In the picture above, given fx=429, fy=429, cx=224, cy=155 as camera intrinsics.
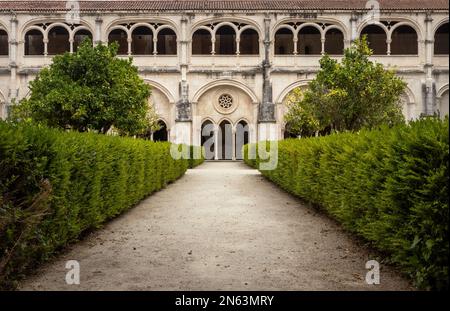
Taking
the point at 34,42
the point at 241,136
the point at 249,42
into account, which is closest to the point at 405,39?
the point at 249,42

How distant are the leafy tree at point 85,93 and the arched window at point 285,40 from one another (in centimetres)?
1787

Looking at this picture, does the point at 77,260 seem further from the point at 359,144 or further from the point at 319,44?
the point at 319,44

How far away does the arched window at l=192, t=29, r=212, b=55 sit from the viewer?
107 feet

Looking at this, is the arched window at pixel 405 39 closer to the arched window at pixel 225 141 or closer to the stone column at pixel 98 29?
the arched window at pixel 225 141

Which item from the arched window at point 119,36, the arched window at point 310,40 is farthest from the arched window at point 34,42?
the arched window at point 310,40

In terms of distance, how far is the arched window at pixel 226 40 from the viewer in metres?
32.8

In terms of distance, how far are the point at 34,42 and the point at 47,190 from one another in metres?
32.4

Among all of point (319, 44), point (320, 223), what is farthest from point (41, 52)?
point (320, 223)

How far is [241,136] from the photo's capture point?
32.7m

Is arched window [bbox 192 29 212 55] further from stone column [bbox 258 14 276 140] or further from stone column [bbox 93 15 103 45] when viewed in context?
stone column [bbox 93 15 103 45]

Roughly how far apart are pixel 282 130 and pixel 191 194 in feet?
67.0

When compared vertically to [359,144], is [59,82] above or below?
above

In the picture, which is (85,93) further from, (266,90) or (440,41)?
(440,41)
